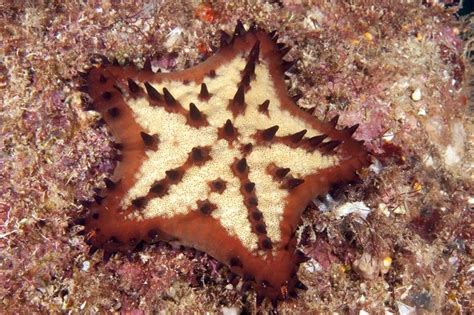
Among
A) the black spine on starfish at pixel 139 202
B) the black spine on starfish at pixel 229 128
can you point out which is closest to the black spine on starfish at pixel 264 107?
the black spine on starfish at pixel 229 128

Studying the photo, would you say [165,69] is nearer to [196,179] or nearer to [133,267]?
[196,179]

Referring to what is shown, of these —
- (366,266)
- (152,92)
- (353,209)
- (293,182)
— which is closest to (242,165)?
(293,182)

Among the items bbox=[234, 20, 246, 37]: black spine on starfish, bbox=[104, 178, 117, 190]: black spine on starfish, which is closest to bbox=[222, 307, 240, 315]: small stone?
bbox=[104, 178, 117, 190]: black spine on starfish

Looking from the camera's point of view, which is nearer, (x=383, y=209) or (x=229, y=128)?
(x=229, y=128)

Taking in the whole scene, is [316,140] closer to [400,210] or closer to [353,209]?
[353,209]

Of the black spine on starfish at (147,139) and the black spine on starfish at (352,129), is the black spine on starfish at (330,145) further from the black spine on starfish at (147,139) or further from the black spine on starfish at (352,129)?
the black spine on starfish at (147,139)

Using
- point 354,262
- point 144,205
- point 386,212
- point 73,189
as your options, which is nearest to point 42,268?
point 73,189

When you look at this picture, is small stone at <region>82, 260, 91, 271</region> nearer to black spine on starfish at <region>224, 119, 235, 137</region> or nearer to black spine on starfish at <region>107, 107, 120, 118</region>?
black spine on starfish at <region>107, 107, 120, 118</region>
